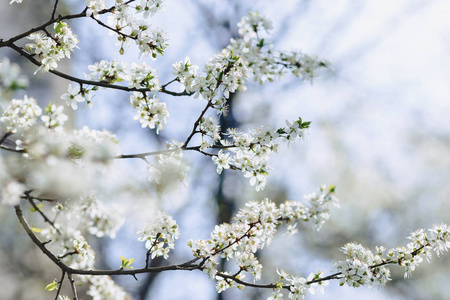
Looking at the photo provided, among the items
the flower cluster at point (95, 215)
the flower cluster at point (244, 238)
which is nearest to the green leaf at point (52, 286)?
the flower cluster at point (95, 215)

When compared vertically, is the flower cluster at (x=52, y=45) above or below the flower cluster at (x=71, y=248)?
above

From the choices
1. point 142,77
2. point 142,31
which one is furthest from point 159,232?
point 142,31

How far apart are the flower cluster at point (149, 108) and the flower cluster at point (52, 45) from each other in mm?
421

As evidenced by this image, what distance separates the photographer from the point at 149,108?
6.99 feet

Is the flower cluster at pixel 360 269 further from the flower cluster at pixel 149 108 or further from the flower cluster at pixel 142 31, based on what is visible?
the flower cluster at pixel 142 31

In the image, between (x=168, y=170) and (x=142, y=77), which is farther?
(x=142, y=77)

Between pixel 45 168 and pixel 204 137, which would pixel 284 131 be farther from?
pixel 45 168

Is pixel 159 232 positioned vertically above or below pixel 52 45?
below

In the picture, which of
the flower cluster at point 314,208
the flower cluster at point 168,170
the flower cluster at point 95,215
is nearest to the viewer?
the flower cluster at point 95,215

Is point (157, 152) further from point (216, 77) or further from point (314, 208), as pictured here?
point (314, 208)

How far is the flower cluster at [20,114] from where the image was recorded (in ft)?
5.04

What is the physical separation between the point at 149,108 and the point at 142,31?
399mm

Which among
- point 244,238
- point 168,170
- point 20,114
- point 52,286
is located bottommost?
point 52,286

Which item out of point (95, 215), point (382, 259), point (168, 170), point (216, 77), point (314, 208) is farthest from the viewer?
point (314, 208)
